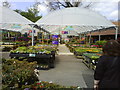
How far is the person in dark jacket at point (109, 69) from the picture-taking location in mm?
2343

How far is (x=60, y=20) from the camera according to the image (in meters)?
10.8

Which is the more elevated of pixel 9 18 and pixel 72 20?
pixel 9 18

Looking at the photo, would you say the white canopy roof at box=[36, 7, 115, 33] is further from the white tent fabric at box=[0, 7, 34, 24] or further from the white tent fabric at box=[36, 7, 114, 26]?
the white tent fabric at box=[0, 7, 34, 24]

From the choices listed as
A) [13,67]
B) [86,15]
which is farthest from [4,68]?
[86,15]

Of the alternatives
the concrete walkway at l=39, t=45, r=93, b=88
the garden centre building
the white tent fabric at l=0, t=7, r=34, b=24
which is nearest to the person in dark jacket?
the garden centre building

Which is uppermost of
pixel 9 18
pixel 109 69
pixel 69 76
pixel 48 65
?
pixel 9 18

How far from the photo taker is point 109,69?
2369 mm

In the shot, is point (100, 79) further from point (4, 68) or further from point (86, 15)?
point (86, 15)

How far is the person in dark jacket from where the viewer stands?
7.69ft

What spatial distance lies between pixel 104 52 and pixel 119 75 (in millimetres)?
425

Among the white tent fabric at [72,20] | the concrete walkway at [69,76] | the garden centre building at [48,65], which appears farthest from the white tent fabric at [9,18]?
the concrete walkway at [69,76]

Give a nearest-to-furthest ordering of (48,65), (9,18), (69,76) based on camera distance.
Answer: (69,76) < (48,65) < (9,18)

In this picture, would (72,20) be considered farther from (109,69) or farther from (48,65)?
(109,69)

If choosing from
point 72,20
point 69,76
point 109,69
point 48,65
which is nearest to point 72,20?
point 72,20
